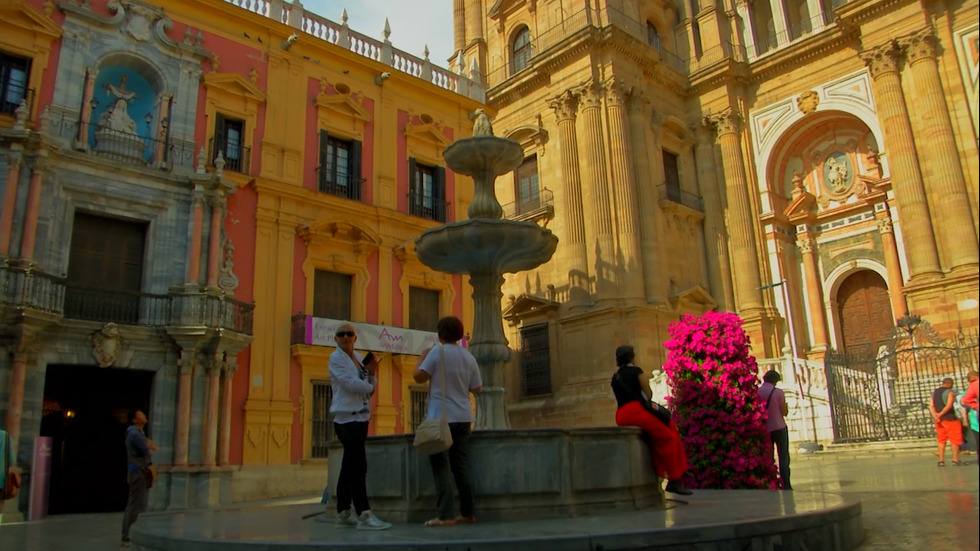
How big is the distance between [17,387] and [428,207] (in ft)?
35.6

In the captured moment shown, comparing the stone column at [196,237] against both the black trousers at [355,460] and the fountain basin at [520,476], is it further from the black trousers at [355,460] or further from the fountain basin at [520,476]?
the black trousers at [355,460]

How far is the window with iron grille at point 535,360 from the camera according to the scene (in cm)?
2384

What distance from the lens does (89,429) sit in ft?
48.3

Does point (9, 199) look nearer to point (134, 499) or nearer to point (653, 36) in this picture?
point (134, 499)

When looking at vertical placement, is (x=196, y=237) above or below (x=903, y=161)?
below

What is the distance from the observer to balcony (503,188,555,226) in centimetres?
2491

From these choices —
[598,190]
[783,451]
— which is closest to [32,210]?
[783,451]

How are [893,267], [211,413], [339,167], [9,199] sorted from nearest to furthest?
[9,199], [211,413], [339,167], [893,267]

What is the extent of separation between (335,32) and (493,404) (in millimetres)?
14542

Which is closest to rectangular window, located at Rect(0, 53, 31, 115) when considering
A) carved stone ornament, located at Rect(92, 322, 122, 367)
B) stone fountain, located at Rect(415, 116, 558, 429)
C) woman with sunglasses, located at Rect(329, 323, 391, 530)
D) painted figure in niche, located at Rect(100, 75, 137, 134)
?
painted figure in niche, located at Rect(100, 75, 137, 134)

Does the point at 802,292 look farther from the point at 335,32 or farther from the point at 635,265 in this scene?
the point at 335,32

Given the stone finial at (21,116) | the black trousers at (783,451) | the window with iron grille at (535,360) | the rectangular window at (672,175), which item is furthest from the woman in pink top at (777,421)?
the rectangular window at (672,175)

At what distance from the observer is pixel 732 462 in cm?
811

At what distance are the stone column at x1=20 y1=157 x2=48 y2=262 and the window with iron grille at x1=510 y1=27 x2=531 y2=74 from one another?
18.8 meters
